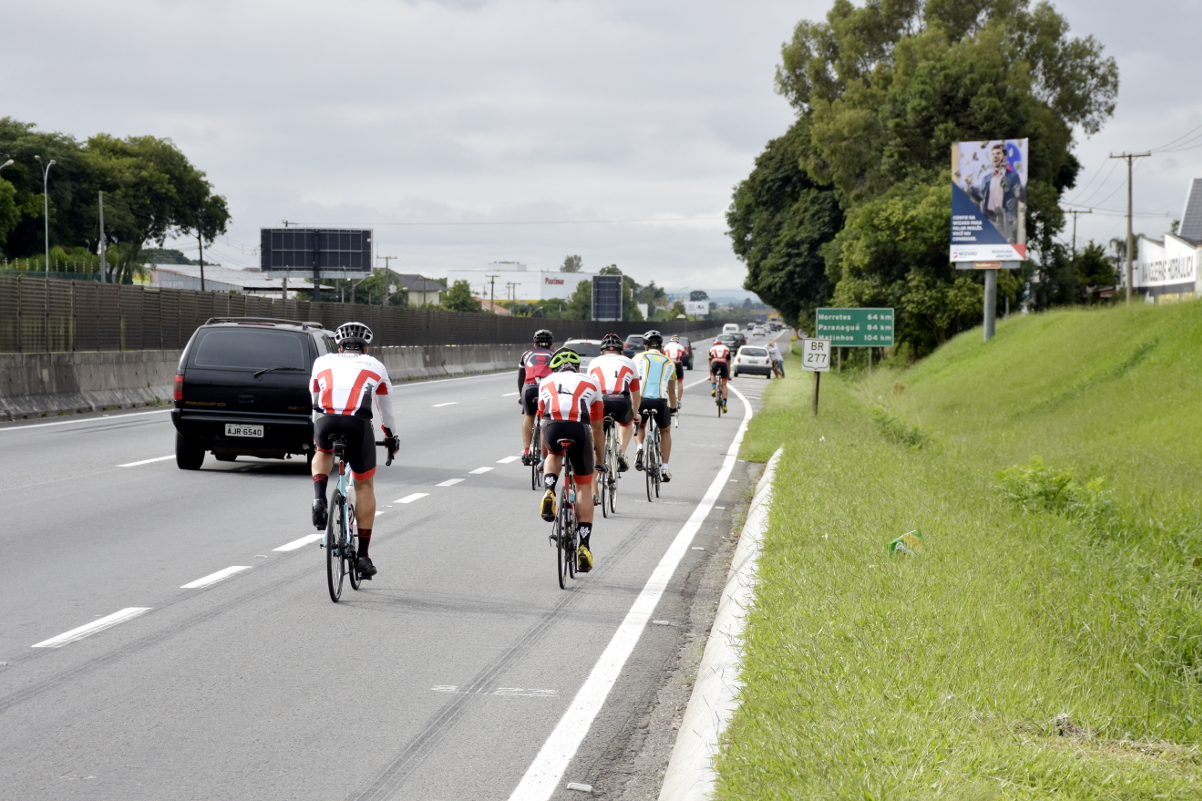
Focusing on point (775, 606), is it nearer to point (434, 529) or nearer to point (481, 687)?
point (481, 687)

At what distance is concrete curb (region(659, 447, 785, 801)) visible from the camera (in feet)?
15.4

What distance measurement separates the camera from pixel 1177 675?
7574mm

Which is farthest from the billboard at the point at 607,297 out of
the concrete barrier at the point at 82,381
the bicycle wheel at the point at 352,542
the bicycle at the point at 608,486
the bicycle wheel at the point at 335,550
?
the bicycle wheel at the point at 335,550

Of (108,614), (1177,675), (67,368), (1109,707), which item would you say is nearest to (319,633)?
(108,614)

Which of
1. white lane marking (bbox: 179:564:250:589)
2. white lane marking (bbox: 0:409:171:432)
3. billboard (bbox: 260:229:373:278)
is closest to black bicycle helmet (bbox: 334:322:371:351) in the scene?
white lane marking (bbox: 179:564:250:589)

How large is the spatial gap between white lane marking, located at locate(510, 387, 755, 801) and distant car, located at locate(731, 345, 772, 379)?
154ft

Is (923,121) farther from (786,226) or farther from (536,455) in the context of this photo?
(536,455)

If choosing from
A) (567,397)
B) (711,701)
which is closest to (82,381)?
(567,397)

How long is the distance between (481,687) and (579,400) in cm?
341

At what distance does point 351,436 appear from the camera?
8547 mm

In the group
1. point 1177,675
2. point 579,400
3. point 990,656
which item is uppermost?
point 579,400

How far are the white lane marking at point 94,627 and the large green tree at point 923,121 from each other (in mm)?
45868

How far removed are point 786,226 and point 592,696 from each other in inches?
2452

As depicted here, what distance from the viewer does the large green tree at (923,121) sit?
52469mm
